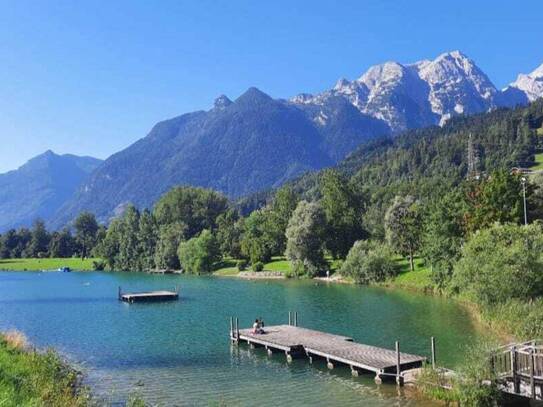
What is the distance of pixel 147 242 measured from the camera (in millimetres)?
177125

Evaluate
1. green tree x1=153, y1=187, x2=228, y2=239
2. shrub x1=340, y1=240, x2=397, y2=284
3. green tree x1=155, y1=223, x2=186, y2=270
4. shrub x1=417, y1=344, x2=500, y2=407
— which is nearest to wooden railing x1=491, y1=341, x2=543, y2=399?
shrub x1=417, y1=344, x2=500, y2=407

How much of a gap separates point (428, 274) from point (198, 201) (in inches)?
4398

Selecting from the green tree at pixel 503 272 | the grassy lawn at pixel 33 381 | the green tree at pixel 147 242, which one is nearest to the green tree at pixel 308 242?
the green tree at pixel 503 272

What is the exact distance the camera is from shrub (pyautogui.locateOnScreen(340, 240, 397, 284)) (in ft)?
319

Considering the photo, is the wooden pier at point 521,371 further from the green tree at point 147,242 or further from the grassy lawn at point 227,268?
the green tree at point 147,242

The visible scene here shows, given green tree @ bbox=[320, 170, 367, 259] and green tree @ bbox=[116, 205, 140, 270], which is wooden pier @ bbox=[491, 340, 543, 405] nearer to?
green tree @ bbox=[320, 170, 367, 259]

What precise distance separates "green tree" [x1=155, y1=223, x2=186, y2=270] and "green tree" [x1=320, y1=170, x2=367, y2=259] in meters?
51.2

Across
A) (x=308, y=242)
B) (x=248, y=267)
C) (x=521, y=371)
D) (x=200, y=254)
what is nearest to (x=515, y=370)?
(x=521, y=371)

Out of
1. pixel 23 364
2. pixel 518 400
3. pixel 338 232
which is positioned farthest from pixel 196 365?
pixel 338 232

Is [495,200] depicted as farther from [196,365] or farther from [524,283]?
[196,365]

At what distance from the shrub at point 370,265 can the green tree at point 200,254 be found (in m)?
53.5

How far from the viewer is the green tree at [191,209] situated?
594 feet

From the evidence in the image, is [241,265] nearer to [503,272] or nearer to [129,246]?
[129,246]

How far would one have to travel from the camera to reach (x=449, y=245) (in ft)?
254
